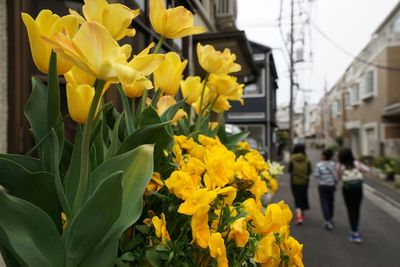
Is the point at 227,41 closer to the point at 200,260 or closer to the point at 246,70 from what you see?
the point at 246,70

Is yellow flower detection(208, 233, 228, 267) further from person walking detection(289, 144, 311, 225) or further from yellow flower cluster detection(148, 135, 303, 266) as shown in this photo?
person walking detection(289, 144, 311, 225)

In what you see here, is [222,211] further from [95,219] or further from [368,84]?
[368,84]

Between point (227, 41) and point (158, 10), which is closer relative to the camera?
point (158, 10)

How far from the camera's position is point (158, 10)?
982 millimetres

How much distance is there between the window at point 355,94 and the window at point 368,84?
9.06 ft

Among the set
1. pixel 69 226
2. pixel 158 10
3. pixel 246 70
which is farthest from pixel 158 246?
pixel 246 70

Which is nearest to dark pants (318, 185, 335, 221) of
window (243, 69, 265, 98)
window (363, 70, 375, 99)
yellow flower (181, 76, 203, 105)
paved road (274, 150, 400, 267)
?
paved road (274, 150, 400, 267)

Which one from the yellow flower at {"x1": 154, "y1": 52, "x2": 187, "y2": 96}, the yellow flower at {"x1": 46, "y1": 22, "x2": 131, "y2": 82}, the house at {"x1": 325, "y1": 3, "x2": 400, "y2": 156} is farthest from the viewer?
the house at {"x1": 325, "y1": 3, "x2": 400, "y2": 156}

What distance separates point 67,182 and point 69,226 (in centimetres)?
11

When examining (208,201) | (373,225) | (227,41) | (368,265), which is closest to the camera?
(208,201)

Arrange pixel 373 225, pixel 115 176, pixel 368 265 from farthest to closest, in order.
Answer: pixel 373 225 < pixel 368 265 < pixel 115 176

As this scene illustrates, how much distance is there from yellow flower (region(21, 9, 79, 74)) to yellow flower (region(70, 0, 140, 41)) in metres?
0.03

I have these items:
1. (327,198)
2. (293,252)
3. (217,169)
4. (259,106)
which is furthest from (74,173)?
(259,106)

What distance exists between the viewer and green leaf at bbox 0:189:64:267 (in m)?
0.65
